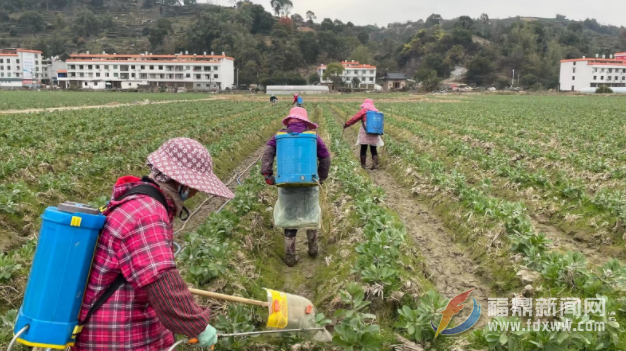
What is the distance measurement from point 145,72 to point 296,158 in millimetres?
106025

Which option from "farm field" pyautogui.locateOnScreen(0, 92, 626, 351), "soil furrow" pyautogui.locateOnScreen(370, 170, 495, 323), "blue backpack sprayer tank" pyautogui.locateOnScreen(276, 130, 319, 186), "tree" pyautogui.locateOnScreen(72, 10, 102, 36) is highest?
"tree" pyautogui.locateOnScreen(72, 10, 102, 36)

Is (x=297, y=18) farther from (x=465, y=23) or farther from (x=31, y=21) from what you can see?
(x=31, y=21)

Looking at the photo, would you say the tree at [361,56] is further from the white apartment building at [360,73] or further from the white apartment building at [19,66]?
the white apartment building at [19,66]

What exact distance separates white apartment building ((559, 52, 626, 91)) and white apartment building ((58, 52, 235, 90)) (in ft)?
253

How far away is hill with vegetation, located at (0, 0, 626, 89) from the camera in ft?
358

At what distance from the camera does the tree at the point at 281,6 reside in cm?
19000

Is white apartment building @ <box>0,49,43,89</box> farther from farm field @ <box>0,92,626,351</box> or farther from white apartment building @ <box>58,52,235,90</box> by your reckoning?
farm field @ <box>0,92,626,351</box>

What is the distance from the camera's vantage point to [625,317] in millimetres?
4461

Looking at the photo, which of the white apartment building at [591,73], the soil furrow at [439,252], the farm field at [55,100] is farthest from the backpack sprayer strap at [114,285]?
the white apartment building at [591,73]

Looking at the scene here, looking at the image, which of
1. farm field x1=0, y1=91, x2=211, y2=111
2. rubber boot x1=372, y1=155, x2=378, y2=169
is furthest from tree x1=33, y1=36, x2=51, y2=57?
rubber boot x1=372, y1=155, x2=378, y2=169

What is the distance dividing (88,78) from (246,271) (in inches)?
4381

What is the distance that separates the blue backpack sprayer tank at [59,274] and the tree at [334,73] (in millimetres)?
97046

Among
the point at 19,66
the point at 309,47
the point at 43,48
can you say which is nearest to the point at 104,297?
the point at 309,47

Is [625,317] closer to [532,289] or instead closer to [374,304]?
[532,289]
